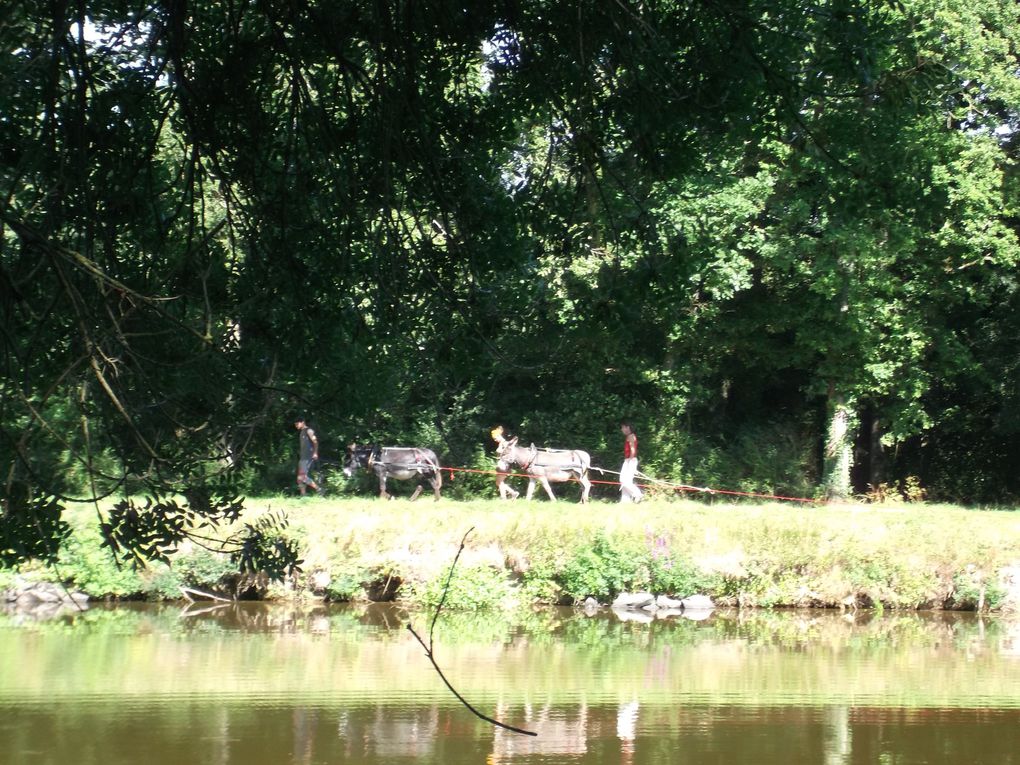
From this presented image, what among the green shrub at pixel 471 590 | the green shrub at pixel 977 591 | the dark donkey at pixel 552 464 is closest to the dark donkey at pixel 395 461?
the dark donkey at pixel 552 464

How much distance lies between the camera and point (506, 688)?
434 inches

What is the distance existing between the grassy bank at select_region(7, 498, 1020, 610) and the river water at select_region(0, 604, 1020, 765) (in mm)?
375

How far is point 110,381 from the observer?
16.8 ft

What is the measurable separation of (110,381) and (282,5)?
1996 mm

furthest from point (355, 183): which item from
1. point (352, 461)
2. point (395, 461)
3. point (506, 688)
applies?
point (395, 461)

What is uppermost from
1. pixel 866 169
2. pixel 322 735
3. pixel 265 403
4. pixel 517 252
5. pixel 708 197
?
pixel 708 197

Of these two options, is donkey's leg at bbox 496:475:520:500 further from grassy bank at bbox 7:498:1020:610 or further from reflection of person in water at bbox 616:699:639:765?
reflection of person in water at bbox 616:699:639:765

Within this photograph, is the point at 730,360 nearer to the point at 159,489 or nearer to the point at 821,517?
the point at 821,517

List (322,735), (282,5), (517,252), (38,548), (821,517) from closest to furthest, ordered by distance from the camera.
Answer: (38,548), (282,5), (517,252), (322,735), (821,517)

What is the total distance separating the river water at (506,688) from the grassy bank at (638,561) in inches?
14.8

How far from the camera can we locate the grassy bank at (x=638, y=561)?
15391mm

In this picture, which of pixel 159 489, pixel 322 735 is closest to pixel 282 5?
pixel 159 489

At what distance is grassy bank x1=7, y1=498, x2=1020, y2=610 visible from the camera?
15.4 meters

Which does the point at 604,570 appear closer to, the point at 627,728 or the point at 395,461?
the point at 627,728
